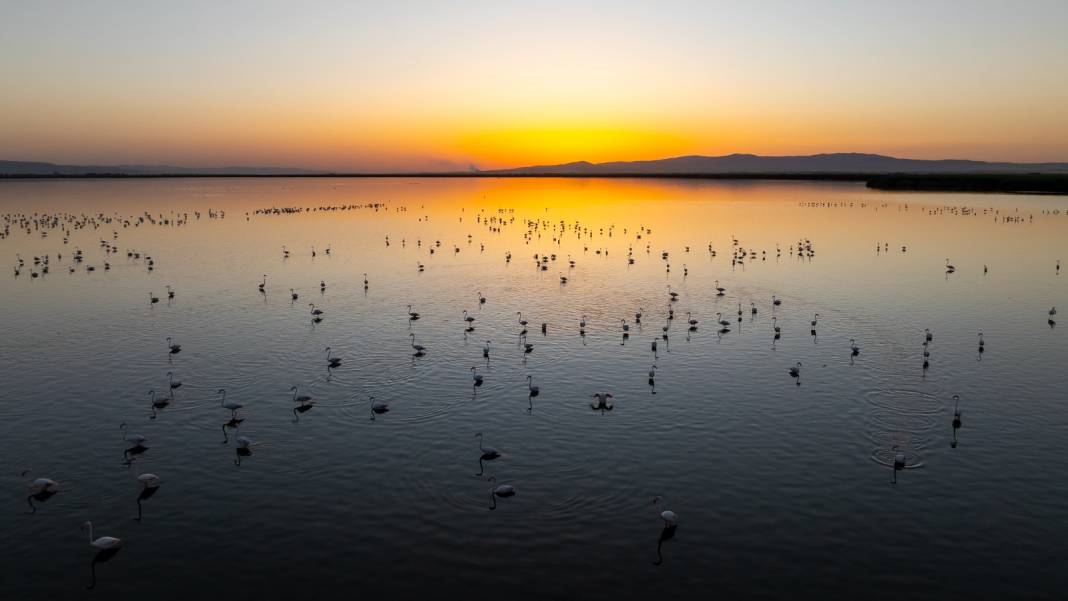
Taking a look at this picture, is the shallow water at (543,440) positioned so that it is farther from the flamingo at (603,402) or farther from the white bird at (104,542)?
the flamingo at (603,402)

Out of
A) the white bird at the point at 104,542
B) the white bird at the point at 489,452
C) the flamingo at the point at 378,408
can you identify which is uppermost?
the flamingo at the point at 378,408

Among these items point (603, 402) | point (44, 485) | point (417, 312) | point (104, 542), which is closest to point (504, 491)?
point (603, 402)

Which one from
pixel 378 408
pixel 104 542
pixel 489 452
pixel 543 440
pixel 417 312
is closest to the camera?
pixel 104 542

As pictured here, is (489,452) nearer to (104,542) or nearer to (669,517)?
(669,517)

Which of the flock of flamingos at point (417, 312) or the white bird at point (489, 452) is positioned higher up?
the flock of flamingos at point (417, 312)

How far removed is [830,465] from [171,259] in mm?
76652

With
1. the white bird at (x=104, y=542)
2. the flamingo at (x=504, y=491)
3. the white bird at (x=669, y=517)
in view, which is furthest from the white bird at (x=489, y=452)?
the white bird at (x=104, y=542)

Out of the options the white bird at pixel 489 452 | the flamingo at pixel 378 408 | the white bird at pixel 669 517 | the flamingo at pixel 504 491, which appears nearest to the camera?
the white bird at pixel 669 517

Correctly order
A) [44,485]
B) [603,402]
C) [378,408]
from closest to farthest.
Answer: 1. [44,485]
2. [378,408]
3. [603,402]

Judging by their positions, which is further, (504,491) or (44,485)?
(504,491)

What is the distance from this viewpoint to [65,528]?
2250 centimetres

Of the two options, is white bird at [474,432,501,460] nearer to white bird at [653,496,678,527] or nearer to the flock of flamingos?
the flock of flamingos

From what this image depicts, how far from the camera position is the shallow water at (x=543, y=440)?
2067 centimetres

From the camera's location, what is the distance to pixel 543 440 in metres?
29.6
